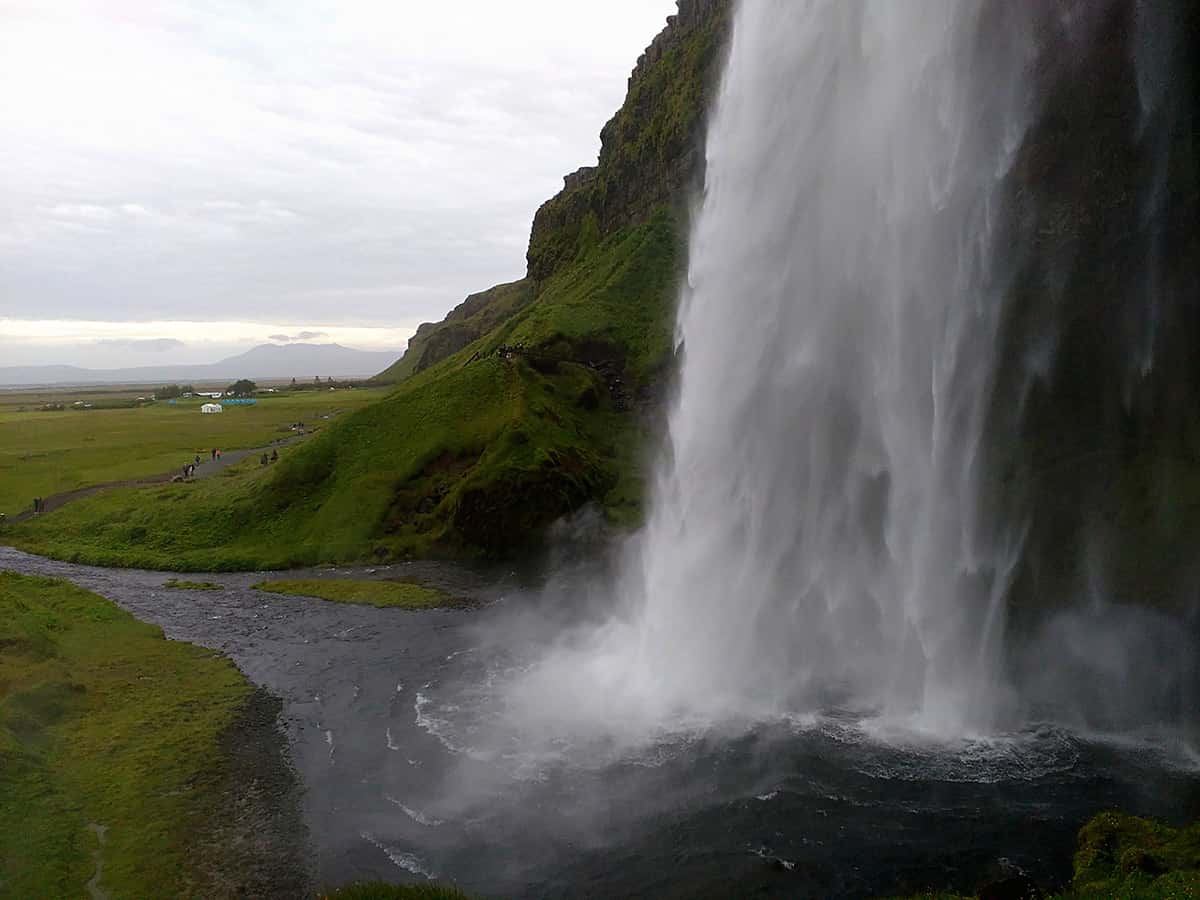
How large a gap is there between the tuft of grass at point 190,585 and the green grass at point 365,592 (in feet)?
7.83

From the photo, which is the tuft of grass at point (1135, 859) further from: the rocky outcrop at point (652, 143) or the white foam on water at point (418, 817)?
the rocky outcrop at point (652, 143)

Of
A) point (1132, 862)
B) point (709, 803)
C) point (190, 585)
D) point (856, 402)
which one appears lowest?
point (190, 585)

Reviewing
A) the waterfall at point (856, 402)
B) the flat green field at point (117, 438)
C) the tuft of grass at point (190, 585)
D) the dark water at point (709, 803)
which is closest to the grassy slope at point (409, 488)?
the tuft of grass at point (190, 585)

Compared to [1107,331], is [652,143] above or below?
above

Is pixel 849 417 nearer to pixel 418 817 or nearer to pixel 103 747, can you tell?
pixel 418 817

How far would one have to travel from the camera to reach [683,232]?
9375 centimetres

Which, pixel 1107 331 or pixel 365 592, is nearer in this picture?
pixel 1107 331

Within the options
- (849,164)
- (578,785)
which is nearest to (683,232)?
(849,164)

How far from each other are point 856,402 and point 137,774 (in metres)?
25.4

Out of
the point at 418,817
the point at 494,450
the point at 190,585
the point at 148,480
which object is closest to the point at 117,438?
the point at 148,480

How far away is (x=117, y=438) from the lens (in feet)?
327

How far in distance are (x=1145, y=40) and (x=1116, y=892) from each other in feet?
100

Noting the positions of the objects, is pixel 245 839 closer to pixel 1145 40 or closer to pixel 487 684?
pixel 487 684

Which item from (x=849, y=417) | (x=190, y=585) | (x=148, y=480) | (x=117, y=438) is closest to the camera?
(x=849, y=417)
